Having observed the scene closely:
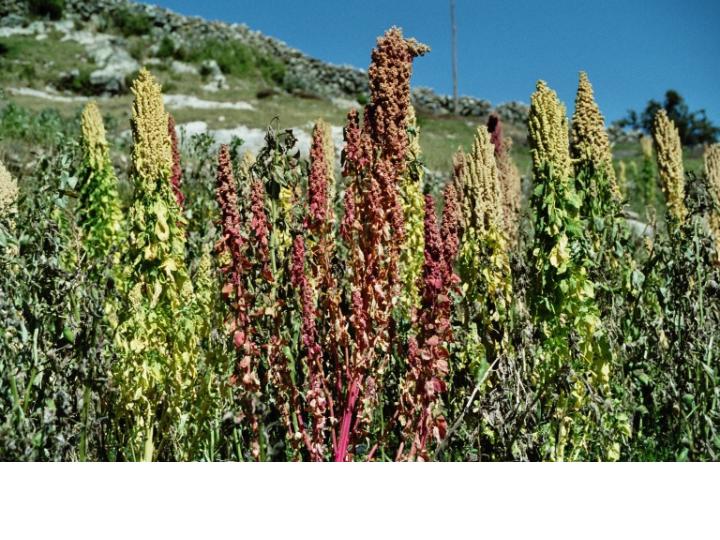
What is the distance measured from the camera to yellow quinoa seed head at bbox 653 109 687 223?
3191 millimetres

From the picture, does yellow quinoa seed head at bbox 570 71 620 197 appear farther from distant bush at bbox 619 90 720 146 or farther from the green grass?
the green grass

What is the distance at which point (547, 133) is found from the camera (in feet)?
7.25

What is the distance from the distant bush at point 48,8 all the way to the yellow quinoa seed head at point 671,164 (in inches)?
143

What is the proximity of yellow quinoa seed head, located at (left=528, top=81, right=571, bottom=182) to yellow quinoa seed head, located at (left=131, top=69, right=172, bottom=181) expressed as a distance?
131 centimetres

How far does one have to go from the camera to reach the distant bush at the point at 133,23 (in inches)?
213

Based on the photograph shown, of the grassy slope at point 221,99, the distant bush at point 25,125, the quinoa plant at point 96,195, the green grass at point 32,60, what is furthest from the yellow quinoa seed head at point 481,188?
the green grass at point 32,60

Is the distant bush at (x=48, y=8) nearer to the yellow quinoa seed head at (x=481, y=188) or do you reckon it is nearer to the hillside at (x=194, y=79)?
the hillside at (x=194, y=79)

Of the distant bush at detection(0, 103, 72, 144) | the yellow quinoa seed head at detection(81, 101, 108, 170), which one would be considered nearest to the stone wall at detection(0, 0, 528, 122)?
the distant bush at detection(0, 103, 72, 144)

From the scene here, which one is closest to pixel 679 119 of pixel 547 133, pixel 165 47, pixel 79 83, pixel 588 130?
pixel 588 130

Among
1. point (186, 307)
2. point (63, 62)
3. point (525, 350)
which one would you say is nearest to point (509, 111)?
point (525, 350)
